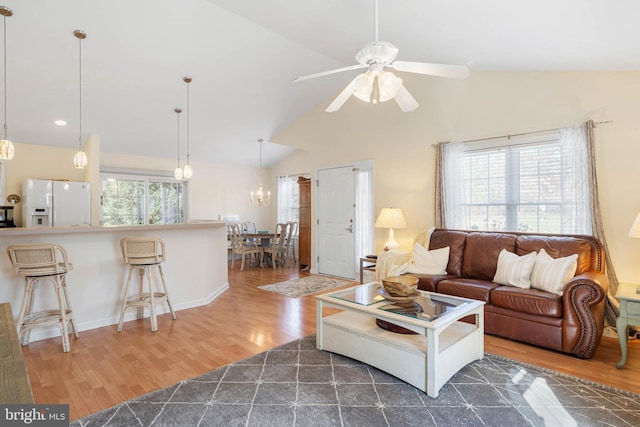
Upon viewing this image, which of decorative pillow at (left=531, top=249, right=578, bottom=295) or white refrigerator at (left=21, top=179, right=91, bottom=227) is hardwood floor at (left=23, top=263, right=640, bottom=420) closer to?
decorative pillow at (left=531, top=249, right=578, bottom=295)

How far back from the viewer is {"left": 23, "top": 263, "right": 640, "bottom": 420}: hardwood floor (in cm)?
236

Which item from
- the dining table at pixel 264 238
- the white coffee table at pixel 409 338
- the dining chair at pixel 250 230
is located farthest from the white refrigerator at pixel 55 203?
the white coffee table at pixel 409 338

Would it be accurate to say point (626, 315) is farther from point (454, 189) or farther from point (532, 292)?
point (454, 189)

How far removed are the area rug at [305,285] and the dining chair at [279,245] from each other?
1.41 meters

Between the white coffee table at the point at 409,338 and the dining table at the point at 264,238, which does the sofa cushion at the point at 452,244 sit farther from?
the dining table at the point at 264,238

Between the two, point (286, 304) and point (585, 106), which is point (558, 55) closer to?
point (585, 106)

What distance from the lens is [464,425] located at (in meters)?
1.95

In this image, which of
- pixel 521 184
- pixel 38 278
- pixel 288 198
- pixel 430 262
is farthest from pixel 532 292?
pixel 288 198

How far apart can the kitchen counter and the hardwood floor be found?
6.8 inches

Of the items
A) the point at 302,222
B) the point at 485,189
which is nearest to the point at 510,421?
the point at 485,189

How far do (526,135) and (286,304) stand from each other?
362cm

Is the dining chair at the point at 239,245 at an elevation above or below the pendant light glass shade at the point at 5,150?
below

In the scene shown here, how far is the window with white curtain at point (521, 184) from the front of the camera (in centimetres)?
363

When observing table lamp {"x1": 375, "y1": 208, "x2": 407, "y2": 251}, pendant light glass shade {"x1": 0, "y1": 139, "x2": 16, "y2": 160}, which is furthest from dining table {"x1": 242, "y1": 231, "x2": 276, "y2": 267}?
pendant light glass shade {"x1": 0, "y1": 139, "x2": 16, "y2": 160}
